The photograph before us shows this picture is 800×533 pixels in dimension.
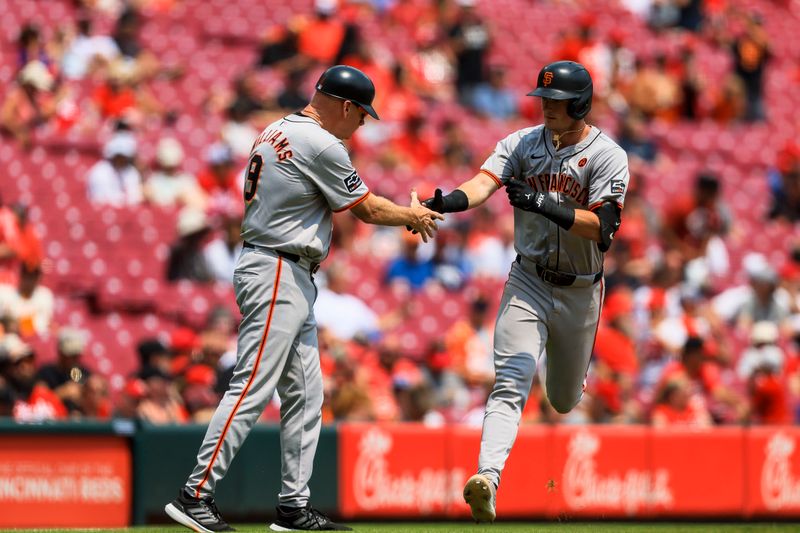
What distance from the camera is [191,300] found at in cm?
1103

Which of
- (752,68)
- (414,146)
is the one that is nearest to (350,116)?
(414,146)

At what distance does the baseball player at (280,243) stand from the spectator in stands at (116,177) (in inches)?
240

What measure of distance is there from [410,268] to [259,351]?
6.49 meters

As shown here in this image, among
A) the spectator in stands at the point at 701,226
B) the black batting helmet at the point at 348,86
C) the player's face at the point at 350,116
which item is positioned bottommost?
the player's face at the point at 350,116

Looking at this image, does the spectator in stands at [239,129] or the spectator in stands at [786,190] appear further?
the spectator in stands at [786,190]

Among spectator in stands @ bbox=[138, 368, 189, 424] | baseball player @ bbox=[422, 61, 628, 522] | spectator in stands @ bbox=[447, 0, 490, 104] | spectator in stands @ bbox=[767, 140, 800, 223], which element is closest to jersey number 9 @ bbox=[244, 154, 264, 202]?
baseball player @ bbox=[422, 61, 628, 522]

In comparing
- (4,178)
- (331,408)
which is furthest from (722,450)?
(4,178)

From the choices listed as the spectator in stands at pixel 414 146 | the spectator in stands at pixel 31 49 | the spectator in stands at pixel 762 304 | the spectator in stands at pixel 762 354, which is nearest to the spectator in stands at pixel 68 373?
the spectator in stands at pixel 31 49

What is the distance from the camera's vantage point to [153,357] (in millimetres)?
9375

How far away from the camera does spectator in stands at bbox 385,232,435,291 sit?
12.2m

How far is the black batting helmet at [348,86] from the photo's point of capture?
5930 millimetres

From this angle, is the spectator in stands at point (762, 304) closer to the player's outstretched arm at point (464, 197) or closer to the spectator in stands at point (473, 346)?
the spectator in stands at point (473, 346)

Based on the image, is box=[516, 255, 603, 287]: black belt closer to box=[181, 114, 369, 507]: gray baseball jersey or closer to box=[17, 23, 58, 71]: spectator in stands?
box=[181, 114, 369, 507]: gray baseball jersey

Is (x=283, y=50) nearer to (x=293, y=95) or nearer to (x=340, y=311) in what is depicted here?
(x=293, y=95)
